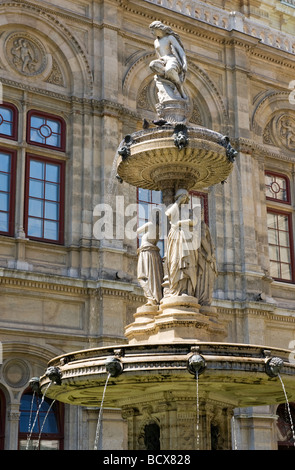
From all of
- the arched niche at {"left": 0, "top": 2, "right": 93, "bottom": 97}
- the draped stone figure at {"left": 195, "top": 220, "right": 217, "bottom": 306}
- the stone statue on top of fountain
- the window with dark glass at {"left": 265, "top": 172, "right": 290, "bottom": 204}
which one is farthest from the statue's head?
the window with dark glass at {"left": 265, "top": 172, "right": 290, "bottom": 204}

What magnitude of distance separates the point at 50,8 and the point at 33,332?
323 inches

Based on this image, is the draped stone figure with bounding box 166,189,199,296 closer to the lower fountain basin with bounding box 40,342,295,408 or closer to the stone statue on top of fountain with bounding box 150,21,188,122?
the lower fountain basin with bounding box 40,342,295,408

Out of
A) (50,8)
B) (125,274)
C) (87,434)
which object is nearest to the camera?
(87,434)

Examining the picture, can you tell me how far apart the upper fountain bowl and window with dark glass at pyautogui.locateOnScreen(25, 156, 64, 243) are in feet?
20.3

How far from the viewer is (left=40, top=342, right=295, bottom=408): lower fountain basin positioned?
905 cm

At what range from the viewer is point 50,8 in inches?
759

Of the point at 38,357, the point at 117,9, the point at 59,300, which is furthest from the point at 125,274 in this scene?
the point at 117,9

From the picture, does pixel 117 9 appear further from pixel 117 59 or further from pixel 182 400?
pixel 182 400

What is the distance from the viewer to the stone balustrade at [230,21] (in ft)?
71.8

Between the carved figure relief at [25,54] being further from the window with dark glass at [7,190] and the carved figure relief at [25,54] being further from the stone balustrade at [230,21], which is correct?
the stone balustrade at [230,21]

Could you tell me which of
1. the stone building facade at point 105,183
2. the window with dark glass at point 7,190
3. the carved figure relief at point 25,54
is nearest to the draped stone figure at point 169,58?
the stone building facade at point 105,183

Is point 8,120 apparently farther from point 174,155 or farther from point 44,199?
point 174,155

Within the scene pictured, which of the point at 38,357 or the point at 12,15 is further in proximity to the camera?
the point at 12,15

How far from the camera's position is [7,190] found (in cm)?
1777
